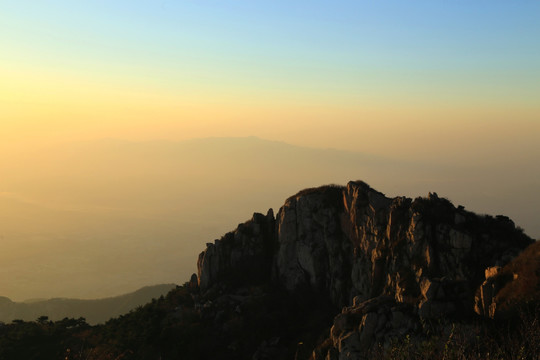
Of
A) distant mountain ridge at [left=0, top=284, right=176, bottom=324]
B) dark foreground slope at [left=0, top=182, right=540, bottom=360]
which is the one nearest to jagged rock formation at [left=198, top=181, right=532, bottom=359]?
dark foreground slope at [left=0, top=182, right=540, bottom=360]

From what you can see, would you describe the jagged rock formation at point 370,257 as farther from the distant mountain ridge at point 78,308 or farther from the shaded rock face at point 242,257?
the distant mountain ridge at point 78,308

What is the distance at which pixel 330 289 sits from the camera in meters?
65.3

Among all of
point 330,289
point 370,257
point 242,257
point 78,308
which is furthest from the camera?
point 78,308

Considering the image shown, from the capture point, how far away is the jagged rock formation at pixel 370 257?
37844mm

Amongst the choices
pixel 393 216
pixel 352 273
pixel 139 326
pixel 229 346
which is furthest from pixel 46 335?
pixel 393 216

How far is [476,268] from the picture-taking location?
49.3 meters

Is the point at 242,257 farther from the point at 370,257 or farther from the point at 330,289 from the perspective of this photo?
the point at 370,257

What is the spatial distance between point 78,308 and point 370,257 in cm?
13558

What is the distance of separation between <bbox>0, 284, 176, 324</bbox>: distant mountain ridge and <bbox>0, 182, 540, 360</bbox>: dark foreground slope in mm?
88737

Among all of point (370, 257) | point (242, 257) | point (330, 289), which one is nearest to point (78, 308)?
point (242, 257)

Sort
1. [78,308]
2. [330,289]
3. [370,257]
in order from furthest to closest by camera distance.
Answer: [78,308], [330,289], [370,257]

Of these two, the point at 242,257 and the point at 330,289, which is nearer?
the point at 330,289

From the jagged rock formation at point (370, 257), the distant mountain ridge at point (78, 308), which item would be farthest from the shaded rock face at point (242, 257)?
the distant mountain ridge at point (78, 308)

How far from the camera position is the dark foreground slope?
122ft
